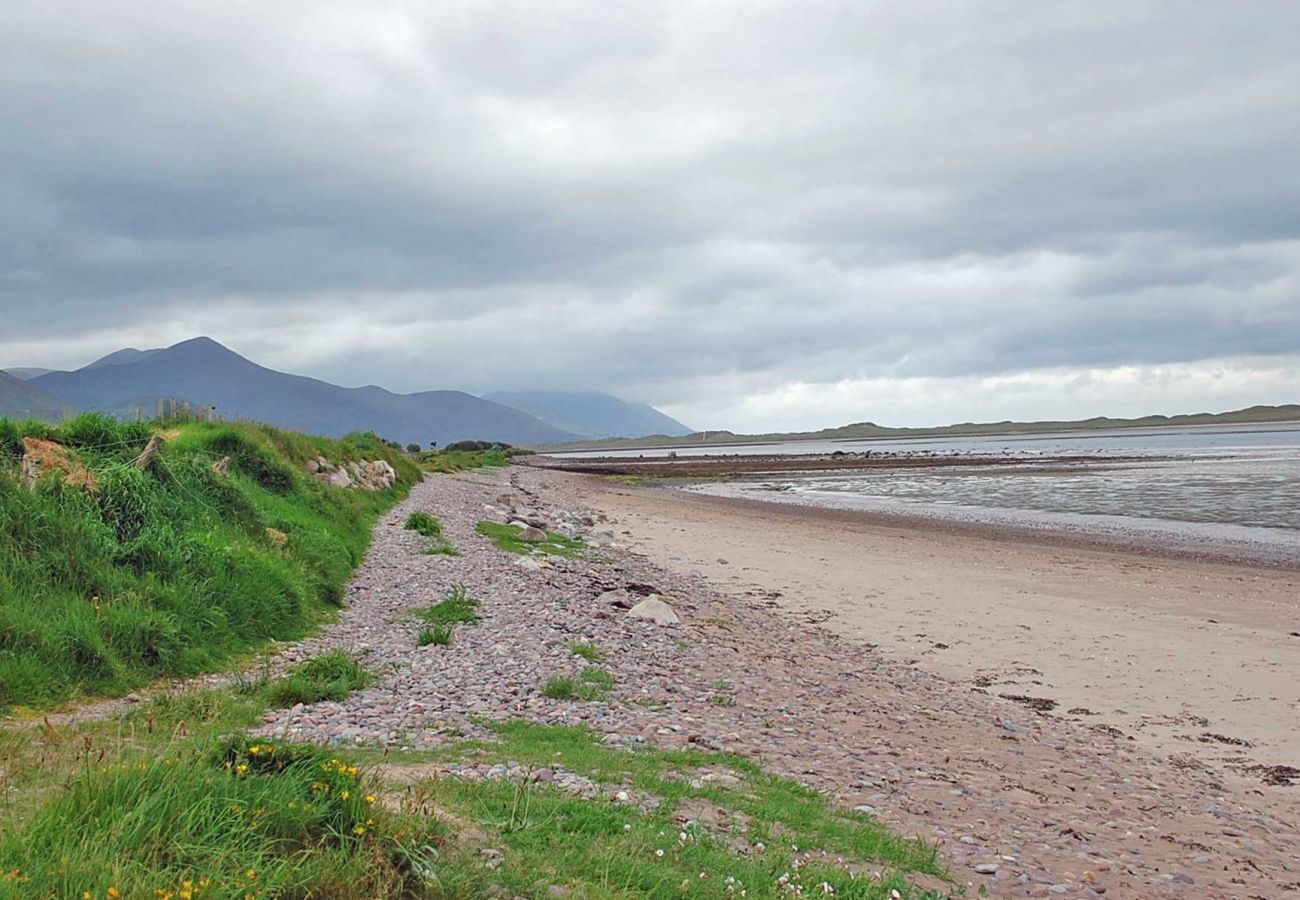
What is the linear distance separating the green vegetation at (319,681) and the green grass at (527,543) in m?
12.8

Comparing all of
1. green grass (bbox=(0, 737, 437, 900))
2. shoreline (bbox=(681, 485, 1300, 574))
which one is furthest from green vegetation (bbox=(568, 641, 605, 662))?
shoreline (bbox=(681, 485, 1300, 574))

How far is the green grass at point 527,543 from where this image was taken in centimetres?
2430

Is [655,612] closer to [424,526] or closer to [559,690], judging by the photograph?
[559,690]

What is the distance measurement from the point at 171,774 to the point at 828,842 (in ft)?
14.2

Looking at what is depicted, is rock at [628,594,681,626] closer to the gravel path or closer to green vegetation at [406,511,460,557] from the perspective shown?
the gravel path

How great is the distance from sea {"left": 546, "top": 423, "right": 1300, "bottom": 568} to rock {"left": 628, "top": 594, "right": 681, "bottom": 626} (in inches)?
769

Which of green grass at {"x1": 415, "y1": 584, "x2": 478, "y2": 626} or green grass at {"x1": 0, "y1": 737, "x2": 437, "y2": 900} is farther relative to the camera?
green grass at {"x1": 415, "y1": 584, "x2": 478, "y2": 626}

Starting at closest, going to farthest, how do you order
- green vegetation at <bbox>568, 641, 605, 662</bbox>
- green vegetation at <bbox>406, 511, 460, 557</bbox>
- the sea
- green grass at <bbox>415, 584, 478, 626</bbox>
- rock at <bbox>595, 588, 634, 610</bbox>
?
green vegetation at <bbox>568, 641, 605, 662</bbox> → green grass at <bbox>415, 584, 478, 626</bbox> → rock at <bbox>595, 588, 634, 610</bbox> → green vegetation at <bbox>406, 511, 460, 557</bbox> → the sea

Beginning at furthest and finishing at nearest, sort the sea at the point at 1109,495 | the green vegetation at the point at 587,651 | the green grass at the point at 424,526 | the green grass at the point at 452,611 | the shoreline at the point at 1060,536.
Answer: the sea at the point at 1109,495 < the shoreline at the point at 1060,536 < the green grass at the point at 424,526 < the green grass at the point at 452,611 < the green vegetation at the point at 587,651

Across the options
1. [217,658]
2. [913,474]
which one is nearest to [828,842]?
[217,658]

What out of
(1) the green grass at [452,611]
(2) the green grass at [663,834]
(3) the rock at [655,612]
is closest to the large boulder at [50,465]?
(1) the green grass at [452,611]

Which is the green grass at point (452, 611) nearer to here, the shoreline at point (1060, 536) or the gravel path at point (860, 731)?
the gravel path at point (860, 731)

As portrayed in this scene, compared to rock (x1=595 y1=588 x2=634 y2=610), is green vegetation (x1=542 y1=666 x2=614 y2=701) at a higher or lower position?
higher

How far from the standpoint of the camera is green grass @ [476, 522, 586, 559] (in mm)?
24297
